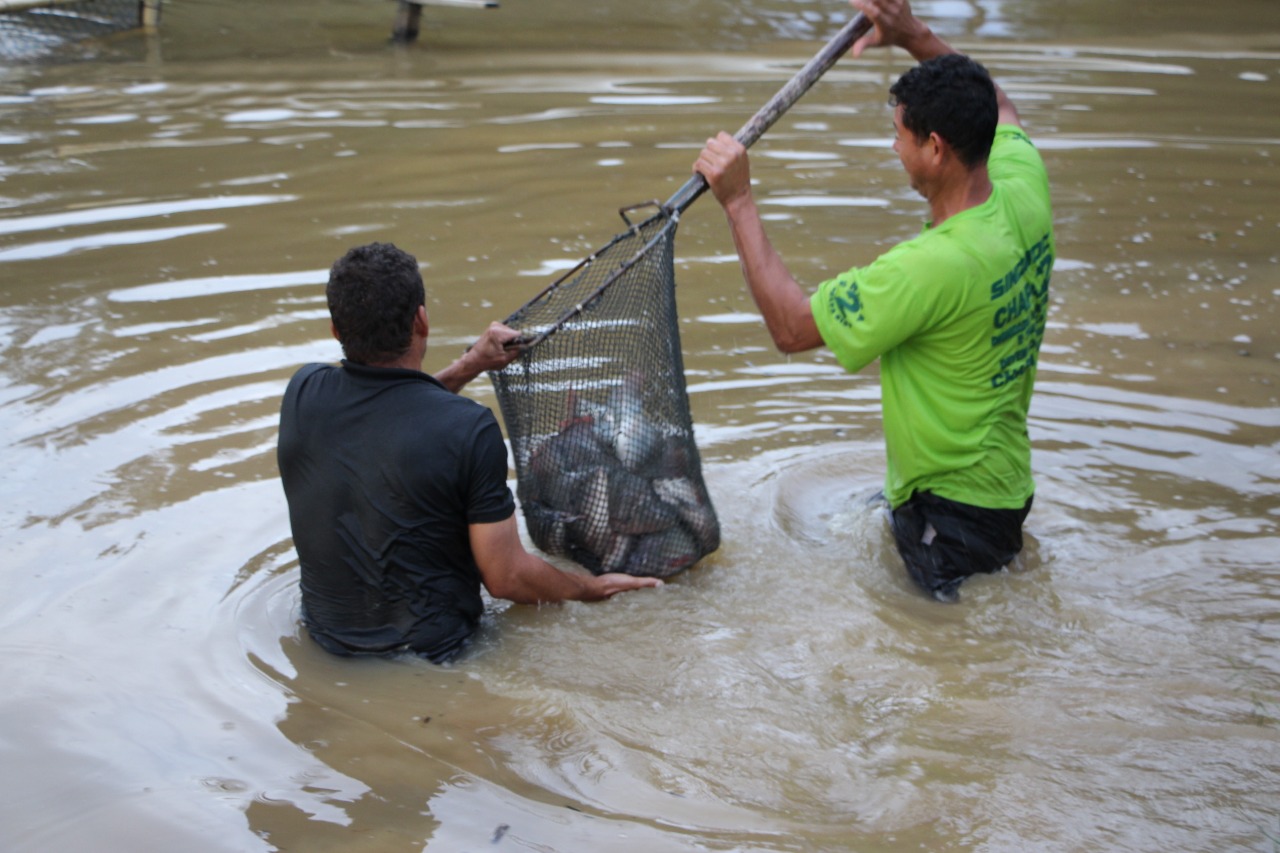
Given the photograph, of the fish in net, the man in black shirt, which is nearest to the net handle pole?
the fish in net

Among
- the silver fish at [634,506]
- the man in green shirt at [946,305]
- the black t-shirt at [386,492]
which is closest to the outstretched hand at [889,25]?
the man in green shirt at [946,305]

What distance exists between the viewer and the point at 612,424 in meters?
4.12

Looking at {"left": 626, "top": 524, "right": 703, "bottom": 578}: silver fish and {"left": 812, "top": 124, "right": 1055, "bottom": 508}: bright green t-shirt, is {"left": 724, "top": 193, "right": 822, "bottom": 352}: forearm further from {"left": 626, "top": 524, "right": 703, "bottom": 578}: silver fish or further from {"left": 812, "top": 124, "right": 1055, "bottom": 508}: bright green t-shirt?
{"left": 626, "top": 524, "right": 703, "bottom": 578}: silver fish

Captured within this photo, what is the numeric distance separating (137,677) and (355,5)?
35.4ft

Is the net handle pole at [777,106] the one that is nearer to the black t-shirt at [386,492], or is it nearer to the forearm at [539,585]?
the black t-shirt at [386,492]

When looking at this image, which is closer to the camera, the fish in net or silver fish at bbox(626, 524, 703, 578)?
the fish in net

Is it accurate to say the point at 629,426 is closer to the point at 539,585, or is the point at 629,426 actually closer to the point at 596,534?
the point at 596,534

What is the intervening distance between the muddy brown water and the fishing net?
115 centimetres

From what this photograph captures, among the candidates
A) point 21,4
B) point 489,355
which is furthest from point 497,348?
point 21,4

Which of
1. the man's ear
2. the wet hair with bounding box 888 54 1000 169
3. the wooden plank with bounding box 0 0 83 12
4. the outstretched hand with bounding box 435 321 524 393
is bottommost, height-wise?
the outstretched hand with bounding box 435 321 524 393

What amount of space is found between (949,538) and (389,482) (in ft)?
5.94

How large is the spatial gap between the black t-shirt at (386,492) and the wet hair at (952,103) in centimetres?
149

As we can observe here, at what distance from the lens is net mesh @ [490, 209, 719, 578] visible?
13.1 ft

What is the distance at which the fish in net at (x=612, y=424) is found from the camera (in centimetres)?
399
